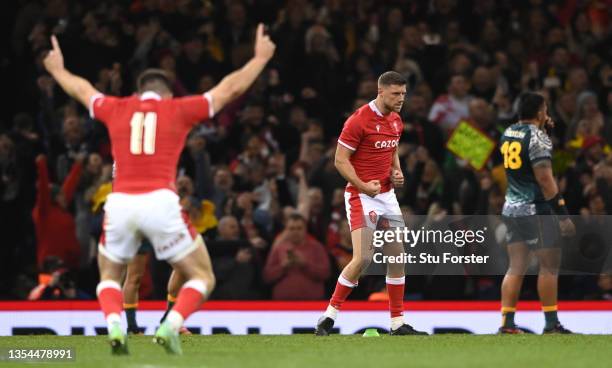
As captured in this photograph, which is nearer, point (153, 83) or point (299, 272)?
point (153, 83)

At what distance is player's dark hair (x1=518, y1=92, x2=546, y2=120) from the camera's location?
13.7m

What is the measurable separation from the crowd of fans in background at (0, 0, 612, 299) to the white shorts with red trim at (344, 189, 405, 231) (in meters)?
3.53

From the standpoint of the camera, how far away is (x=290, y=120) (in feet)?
66.8

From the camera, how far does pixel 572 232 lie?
14117 millimetres

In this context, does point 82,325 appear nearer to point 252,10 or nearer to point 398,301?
point 398,301

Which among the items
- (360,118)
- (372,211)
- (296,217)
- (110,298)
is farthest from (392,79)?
(296,217)

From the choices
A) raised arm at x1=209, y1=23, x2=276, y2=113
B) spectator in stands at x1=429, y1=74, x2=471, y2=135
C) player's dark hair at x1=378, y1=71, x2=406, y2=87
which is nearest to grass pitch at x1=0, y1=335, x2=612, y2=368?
raised arm at x1=209, y1=23, x2=276, y2=113

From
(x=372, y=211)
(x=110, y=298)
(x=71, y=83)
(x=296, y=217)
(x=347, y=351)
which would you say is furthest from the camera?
(x=296, y=217)

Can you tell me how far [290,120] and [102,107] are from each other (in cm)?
992

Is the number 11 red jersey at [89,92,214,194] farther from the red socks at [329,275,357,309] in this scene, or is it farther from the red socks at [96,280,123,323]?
the red socks at [329,275,357,309]

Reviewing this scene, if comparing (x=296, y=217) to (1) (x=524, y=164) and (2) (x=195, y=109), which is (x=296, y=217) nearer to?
(1) (x=524, y=164)

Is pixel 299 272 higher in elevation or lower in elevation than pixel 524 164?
lower

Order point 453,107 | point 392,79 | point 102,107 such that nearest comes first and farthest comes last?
1. point 102,107
2. point 392,79
3. point 453,107

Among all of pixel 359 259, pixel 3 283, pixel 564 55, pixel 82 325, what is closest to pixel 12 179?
pixel 3 283
